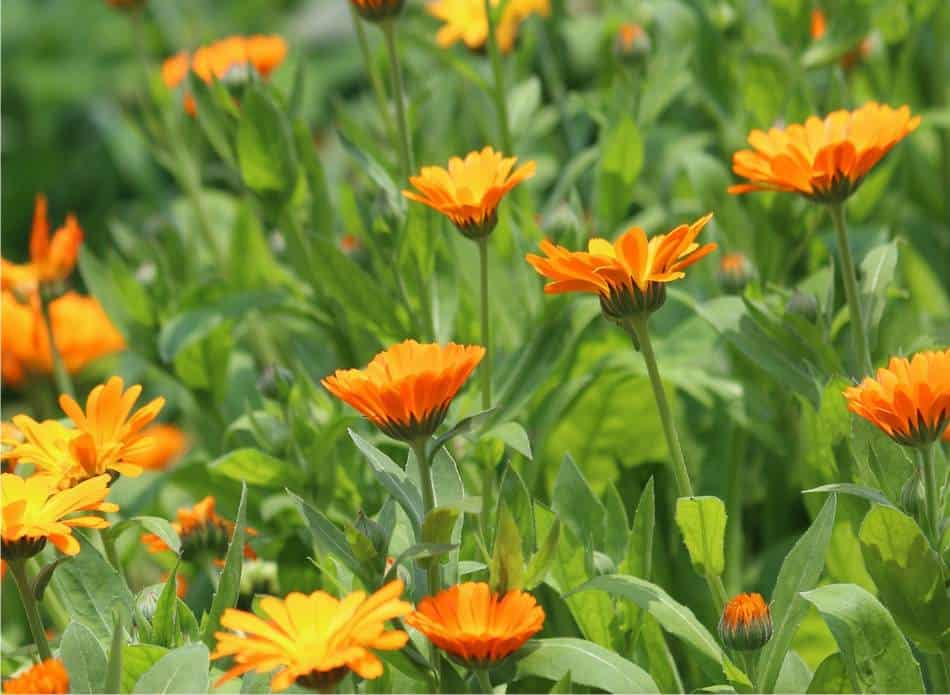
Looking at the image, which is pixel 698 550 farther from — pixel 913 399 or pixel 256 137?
pixel 256 137

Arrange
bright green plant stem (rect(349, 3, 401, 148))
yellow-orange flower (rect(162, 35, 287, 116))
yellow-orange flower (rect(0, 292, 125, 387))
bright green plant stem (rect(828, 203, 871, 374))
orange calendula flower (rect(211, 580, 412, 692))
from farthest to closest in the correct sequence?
yellow-orange flower (rect(0, 292, 125, 387)) → yellow-orange flower (rect(162, 35, 287, 116)) → bright green plant stem (rect(349, 3, 401, 148)) → bright green plant stem (rect(828, 203, 871, 374)) → orange calendula flower (rect(211, 580, 412, 692))

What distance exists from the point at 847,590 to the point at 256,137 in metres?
0.71

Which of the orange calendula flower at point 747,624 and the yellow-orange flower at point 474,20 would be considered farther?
the yellow-orange flower at point 474,20

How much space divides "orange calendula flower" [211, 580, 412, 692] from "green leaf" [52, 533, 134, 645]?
0.94 feet

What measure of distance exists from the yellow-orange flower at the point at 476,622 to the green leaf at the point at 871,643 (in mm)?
211

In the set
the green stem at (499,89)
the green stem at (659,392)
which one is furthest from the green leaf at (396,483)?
the green stem at (499,89)

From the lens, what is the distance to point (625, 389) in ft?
4.83

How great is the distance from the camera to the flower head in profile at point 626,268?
3.17ft

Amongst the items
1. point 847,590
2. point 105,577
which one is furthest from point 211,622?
point 847,590

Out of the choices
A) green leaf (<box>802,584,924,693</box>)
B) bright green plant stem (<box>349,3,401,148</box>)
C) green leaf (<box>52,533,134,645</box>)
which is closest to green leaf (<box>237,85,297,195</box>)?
bright green plant stem (<box>349,3,401,148</box>)

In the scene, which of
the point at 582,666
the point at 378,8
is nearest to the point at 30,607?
A: the point at 582,666

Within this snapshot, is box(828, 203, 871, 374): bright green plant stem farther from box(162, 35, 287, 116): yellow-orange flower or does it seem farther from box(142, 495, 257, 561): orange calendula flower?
box(162, 35, 287, 116): yellow-orange flower

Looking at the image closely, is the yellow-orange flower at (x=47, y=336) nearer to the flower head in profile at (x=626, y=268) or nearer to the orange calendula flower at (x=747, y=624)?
the flower head in profile at (x=626, y=268)

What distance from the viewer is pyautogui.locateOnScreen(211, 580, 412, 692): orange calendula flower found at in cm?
77
